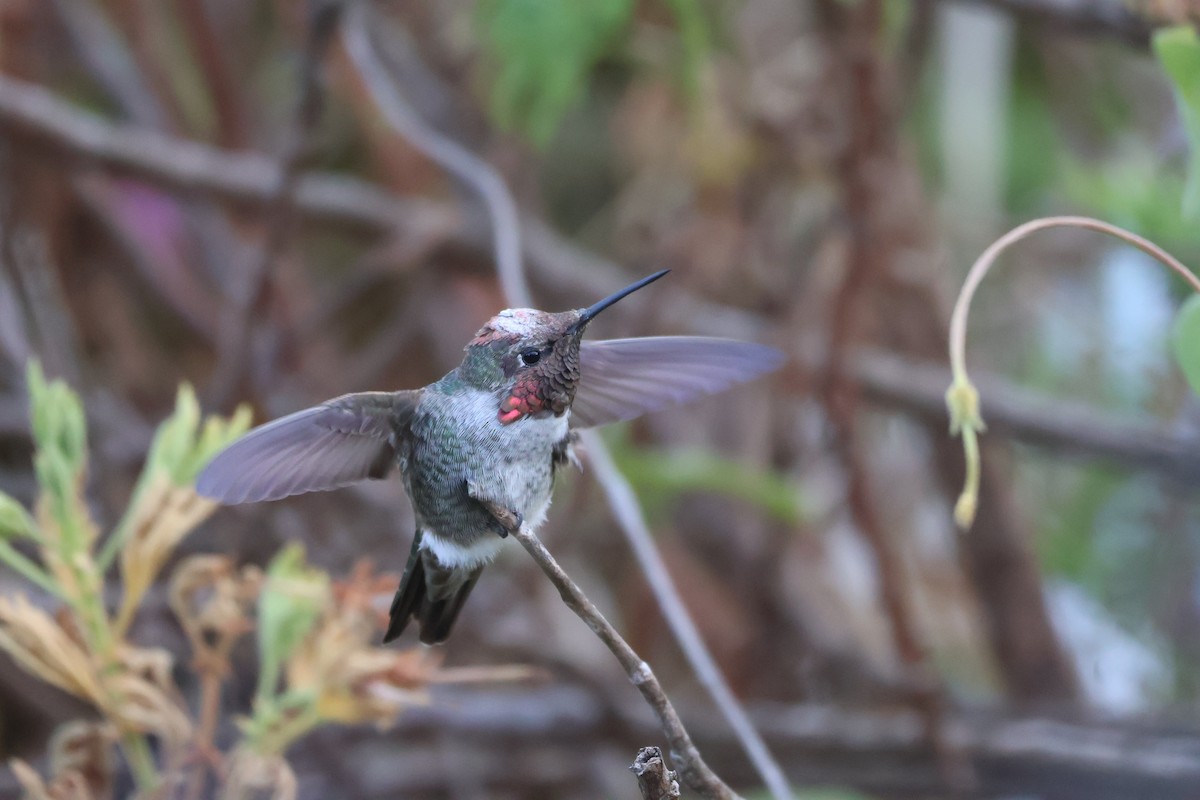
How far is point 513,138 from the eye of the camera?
2.98m

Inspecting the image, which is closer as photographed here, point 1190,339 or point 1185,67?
point 1190,339

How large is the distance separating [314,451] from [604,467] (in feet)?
1.35

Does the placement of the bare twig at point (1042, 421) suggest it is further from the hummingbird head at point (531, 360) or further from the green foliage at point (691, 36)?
the hummingbird head at point (531, 360)

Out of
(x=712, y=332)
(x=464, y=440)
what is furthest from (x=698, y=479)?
(x=464, y=440)

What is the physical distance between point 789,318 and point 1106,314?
3.35 feet

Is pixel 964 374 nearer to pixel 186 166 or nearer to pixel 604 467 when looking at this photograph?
pixel 604 467

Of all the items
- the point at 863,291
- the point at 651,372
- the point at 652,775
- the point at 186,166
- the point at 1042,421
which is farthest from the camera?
the point at 186,166

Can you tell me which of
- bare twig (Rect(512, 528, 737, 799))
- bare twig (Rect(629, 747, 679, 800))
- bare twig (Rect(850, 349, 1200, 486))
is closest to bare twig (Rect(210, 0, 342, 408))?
bare twig (Rect(850, 349, 1200, 486))

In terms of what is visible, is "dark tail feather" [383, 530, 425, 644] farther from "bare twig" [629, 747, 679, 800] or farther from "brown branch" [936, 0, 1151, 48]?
"brown branch" [936, 0, 1151, 48]

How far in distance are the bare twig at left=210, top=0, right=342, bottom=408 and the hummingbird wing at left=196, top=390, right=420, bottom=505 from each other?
63cm


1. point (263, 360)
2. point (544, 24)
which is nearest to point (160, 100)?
point (263, 360)

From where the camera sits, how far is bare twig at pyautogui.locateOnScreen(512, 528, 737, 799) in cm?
87

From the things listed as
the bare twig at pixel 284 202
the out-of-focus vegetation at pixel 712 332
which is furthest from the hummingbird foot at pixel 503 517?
the bare twig at pixel 284 202

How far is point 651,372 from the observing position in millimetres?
1564
